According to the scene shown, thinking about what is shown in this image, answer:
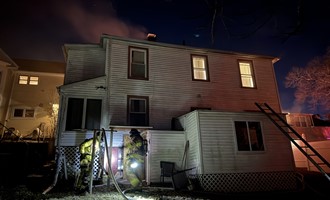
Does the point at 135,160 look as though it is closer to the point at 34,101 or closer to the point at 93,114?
the point at 93,114

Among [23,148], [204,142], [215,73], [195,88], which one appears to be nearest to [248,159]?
[204,142]

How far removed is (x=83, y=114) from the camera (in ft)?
36.0

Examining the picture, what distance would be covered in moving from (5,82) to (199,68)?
52.0ft

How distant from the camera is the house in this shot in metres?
9.08

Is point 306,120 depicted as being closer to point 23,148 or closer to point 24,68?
point 23,148

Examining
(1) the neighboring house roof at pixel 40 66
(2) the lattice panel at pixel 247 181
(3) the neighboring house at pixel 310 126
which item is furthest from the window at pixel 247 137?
(1) the neighboring house roof at pixel 40 66

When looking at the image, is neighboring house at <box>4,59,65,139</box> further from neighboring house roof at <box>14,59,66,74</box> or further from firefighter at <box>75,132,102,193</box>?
firefighter at <box>75,132,102,193</box>

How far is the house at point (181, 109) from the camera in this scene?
908 cm

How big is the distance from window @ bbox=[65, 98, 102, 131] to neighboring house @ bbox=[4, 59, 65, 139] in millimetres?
7702

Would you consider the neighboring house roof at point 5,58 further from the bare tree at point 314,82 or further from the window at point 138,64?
the bare tree at point 314,82

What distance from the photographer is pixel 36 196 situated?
6094 millimetres

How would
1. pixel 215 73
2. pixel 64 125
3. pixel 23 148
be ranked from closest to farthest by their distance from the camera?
pixel 64 125 → pixel 23 148 → pixel 215 73

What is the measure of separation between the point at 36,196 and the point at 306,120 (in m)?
23.6

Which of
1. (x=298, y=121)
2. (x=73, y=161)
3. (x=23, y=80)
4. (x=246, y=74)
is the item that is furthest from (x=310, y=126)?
(x=23, y=80)
